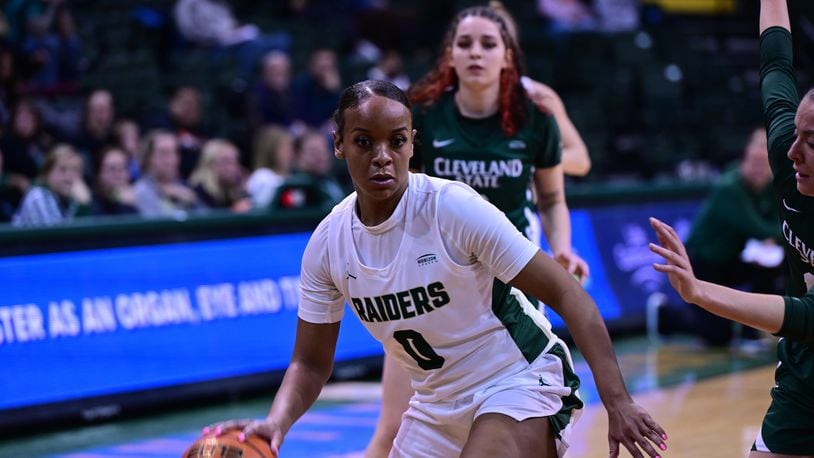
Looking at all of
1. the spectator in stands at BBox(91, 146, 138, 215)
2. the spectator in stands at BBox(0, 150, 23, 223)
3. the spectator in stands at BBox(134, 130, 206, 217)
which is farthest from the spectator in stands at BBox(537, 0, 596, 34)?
the spectator in stands at BBox(0, 150, 23, 223)

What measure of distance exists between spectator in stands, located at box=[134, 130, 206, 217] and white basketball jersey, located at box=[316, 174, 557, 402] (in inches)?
219

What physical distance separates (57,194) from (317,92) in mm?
4608

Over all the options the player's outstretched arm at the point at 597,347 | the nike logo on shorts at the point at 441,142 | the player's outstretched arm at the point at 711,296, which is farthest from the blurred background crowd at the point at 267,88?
the player's outstretched arm at the point at 711,296

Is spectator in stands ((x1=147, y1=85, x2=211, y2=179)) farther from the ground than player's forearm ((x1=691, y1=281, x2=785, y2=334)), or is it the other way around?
player's forearm ((x1=691, y1=281, x2=785, y2=334))

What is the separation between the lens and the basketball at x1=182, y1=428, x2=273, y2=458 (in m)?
3.62

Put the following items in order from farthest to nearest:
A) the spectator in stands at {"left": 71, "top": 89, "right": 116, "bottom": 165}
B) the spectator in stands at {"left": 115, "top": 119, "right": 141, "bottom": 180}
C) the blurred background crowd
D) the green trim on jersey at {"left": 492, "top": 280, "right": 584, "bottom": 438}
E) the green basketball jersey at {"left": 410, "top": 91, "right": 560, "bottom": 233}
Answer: the spectator in stands at {"left": 71, "top": 89, "right": 116, "bottom": 165} → the spectator in stands at {"left": 115, "top": 119, "right": 141, "bottom": 180} → the blurred background crowd → the green basketball jersey at {"left": 410, "top": 91, "right": 560, "bottom": 233} → the green trim on jersey at {"left": 492, "top": 280, "right": 584, "bottom": 438}

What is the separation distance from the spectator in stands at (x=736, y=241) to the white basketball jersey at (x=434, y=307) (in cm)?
628

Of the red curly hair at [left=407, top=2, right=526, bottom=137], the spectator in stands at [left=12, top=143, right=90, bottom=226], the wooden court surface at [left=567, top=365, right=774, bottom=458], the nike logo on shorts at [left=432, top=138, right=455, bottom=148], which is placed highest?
the red curly hair at [left=407, top=2, right=526, bottom=137]

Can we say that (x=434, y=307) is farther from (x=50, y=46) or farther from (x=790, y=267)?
(x=50, y=46)

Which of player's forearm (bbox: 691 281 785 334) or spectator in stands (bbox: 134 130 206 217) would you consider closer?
player's forearm (bbox: 691 281 785 334)

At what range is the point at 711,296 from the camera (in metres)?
3.56

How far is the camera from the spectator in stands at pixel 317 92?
12.6m

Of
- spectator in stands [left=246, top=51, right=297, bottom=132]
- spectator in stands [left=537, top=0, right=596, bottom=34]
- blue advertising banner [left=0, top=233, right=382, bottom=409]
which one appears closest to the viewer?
blue advertising banner [left=0, top=233, right=382, bottom=409]

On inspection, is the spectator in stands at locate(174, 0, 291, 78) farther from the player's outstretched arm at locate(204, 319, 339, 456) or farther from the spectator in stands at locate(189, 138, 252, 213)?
the player's outstretched arm at locate(204, 319, 339, 456)
